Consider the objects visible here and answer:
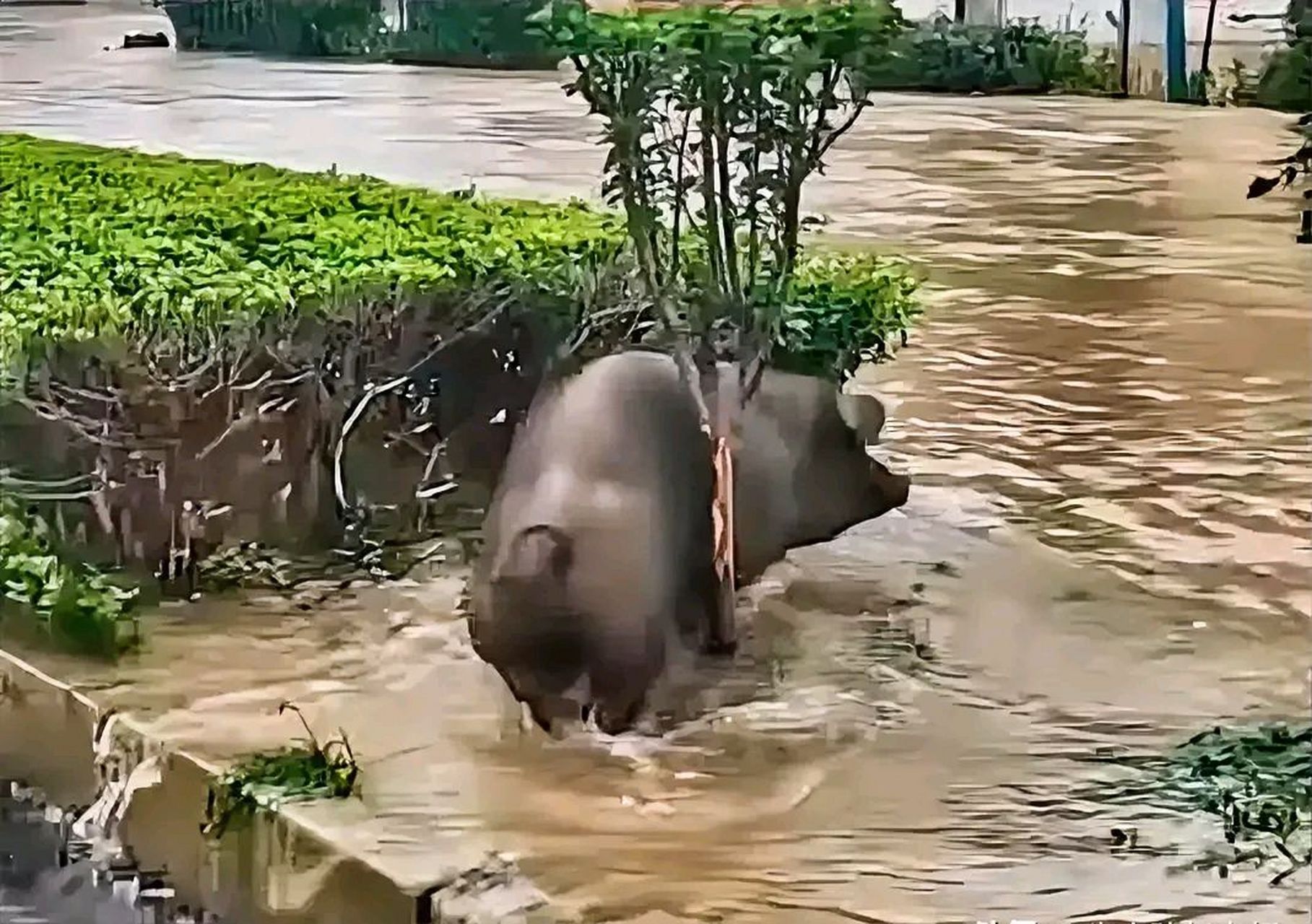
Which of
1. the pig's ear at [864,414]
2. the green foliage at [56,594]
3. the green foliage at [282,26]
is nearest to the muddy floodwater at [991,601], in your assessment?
the pig's ear at [864,414]

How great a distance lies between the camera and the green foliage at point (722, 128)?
129cm

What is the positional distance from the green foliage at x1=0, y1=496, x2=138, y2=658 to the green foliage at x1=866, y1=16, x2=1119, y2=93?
87 centimetres

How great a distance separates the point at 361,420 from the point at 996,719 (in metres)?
0.62

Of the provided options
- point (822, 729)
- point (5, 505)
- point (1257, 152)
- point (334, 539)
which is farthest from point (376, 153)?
point (1257, 152)

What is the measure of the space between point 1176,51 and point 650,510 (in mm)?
571

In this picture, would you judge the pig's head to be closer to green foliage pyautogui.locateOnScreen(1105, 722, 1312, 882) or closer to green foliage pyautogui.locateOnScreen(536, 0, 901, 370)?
green foliage pyautogui.locateOnScreen(536, 0, 901, 370)

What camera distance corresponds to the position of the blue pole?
4.15 ft

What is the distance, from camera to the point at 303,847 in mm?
1374

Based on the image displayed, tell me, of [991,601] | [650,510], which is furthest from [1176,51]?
[650,510]

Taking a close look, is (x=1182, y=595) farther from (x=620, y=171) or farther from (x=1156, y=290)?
(x=620, y=171)

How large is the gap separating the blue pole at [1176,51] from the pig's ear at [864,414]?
343mm

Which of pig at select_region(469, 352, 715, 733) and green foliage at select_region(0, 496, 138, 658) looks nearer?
pig at select_region(469, 352, 715, 733)

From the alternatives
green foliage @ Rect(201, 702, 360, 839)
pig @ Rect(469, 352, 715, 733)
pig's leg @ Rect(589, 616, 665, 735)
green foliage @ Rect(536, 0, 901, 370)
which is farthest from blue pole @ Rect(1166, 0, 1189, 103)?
green foliage @ Rect(201, 702, 360, 839)

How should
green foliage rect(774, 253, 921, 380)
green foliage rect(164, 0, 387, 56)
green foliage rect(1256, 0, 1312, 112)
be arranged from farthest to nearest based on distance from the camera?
green foliage rect(164, 0, 387, 56), green foliage rect(774, 253, 921, 380), green foliage rect(1256, 0, 1312, 112)
